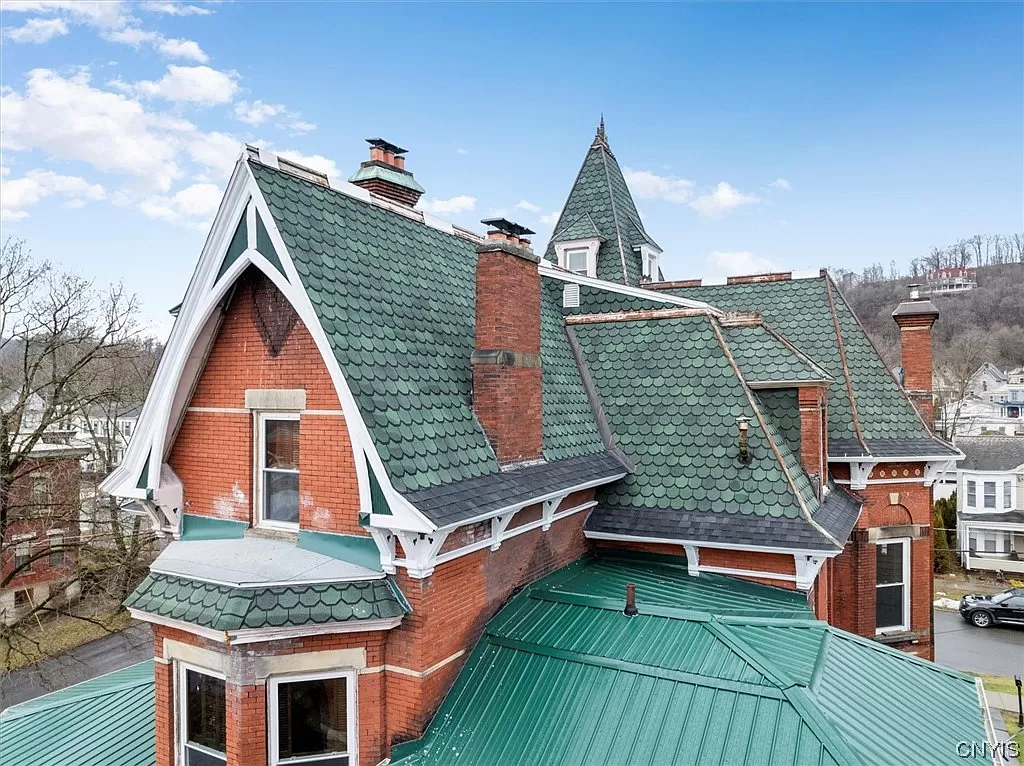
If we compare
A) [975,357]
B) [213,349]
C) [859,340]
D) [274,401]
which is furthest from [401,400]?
[975,357]

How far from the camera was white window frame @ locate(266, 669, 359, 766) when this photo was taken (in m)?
6.52

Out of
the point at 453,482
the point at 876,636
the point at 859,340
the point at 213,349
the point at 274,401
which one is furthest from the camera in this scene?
the point at 859,340

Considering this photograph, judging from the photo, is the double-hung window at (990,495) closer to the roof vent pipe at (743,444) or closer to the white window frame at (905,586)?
the white window frame at (905,586)

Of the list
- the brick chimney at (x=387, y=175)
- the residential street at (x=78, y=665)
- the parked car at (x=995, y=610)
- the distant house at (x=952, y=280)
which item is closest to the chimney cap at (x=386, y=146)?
the brick chimney at (x=387, y=175)

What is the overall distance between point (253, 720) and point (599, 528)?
210 inches

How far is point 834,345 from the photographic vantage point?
516 inches

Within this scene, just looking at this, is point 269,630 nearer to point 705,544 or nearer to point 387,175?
point 705,544

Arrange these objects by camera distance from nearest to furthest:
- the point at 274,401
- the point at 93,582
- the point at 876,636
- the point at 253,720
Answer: the point at 253,720 → the point at 274,401 → the point at 876,636 → the point at 93,582

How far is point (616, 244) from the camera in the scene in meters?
17.8

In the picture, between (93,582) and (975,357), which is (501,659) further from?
(975,357)

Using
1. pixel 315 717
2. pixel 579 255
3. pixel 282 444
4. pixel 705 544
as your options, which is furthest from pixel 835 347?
pixel 315 717

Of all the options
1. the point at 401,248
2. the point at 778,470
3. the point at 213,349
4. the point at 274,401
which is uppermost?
the point at 401,248

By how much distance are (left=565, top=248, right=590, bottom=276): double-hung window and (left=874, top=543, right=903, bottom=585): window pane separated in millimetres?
9760

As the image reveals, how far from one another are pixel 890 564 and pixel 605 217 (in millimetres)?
11089
